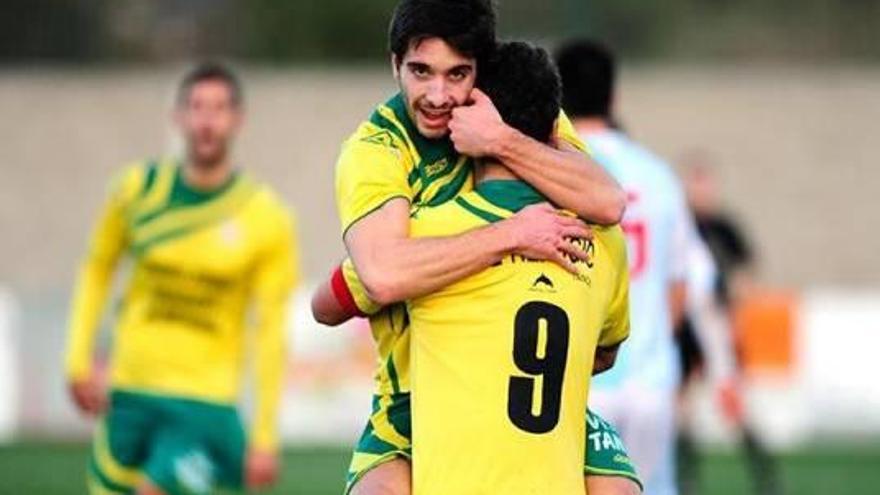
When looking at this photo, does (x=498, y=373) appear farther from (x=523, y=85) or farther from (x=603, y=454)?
(x=523, y=85)

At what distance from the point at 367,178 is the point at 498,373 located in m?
0.64

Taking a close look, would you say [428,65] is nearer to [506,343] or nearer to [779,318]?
[506,343]

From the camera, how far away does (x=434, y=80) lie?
668 cm

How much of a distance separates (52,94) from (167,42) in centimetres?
164

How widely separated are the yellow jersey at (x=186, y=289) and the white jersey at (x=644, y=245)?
1651 mm

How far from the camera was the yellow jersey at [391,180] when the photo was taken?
666cm

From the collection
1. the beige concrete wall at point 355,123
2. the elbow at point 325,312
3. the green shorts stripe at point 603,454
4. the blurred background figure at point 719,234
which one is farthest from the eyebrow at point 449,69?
the beige concrete wall at point 355,123

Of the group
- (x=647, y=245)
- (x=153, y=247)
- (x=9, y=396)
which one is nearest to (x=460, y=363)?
(x=647, y=245)

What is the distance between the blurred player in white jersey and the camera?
391 inches

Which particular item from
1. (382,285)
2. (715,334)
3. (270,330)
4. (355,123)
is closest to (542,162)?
(382,285)

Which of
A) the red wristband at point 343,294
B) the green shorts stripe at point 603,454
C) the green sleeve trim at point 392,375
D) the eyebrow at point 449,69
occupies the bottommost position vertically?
the green shorts stripe at point 603,454

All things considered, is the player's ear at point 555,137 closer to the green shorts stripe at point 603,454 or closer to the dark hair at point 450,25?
the dark hair at point 450,25

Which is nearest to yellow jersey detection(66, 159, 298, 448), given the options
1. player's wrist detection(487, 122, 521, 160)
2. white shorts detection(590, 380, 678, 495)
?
white shorts detection(590, 380, 678, 495)

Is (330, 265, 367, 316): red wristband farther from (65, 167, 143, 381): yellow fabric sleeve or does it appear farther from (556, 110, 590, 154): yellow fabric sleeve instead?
(65, 167, 143, 381): yellow fabric sleeve
